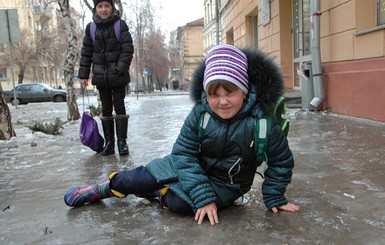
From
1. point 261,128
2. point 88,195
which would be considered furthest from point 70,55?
point 261,128

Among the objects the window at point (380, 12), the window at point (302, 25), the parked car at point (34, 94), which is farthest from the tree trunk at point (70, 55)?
the parked car at point (34, 94)

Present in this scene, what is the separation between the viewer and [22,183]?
374 cm

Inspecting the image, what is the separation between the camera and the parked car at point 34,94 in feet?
87.8

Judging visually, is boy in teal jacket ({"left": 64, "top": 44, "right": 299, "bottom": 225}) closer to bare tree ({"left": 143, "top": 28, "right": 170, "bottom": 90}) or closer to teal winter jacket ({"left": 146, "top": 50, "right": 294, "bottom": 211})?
teal winter jacket ({"left": 146, "top": 50, "right": 294, "bottom": 211})

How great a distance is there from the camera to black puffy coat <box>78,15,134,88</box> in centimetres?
462

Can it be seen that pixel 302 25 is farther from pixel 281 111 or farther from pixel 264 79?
pixel 264 79

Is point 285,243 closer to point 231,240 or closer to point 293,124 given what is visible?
point 231,240

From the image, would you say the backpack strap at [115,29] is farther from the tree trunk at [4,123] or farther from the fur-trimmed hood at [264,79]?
the tree trunk at [4,123]

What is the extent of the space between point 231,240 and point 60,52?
41.5m

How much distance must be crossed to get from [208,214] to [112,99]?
2.84m

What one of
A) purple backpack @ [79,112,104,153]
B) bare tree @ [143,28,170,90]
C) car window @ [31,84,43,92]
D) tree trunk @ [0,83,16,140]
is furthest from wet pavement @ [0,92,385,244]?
bare tree @ [143,28,170,90]

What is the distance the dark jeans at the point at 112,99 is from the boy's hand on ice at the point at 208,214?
261 cm

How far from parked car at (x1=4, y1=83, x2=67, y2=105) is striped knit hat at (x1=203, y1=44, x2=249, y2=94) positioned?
26.5 m

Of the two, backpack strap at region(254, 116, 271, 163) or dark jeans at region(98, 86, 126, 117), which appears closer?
backpack strap at region(254, 116, 271, 163)
